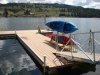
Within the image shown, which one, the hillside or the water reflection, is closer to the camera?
the water reflection

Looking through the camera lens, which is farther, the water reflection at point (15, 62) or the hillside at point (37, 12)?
the hillside at point (37, 12)

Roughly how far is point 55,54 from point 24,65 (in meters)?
2.20

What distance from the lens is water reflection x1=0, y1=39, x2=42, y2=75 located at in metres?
14.6

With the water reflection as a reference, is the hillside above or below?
below

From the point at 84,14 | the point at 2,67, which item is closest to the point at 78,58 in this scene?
the point at 2,67

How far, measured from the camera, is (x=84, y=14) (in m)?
154

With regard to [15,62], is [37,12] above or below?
below

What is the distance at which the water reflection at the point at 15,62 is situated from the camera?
1463 centimetres

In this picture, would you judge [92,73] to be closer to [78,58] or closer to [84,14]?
[78,58]

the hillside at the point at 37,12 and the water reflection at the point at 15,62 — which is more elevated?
the water reflection at the point at 15,62

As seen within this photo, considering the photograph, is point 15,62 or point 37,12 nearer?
point 15,62

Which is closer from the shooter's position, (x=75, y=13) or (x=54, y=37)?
(x=54, y=37)

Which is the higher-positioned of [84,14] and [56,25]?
[56,25]

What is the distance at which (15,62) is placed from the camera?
55.2 ft
